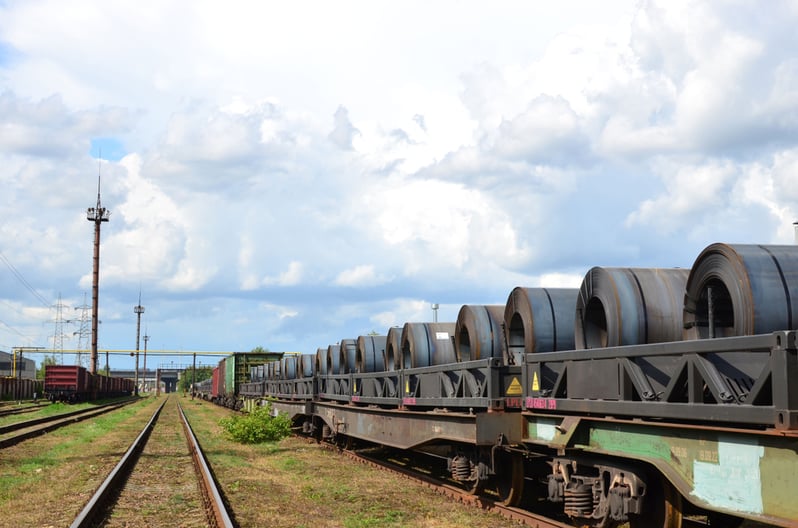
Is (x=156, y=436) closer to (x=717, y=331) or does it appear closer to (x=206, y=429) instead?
(x=206, y=429)

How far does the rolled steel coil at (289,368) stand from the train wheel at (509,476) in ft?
51.7

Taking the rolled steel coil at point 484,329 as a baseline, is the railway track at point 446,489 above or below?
below

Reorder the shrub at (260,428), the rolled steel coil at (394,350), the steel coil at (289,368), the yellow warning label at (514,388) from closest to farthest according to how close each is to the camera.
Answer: the yellow warning label at (514,388)
the rolled steel coil at (394,350)
the shrub at (260,428)
the steel coil at (289,368)

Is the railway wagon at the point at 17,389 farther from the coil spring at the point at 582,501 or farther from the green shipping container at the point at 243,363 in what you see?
the coil spring at the point at 582,501

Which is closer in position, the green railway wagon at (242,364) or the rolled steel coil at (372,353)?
the rolled steel coil at (372,353)

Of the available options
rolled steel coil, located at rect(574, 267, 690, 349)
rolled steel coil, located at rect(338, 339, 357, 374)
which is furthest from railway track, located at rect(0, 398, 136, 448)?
rolled steel coil, located at rect(574, 267, 690, 349)

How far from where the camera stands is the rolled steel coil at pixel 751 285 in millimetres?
5883

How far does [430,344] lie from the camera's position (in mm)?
13367

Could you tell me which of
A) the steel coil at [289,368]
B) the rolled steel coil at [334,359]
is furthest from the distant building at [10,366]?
the rolled steel coil at [334,359]

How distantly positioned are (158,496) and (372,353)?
5.41 meters

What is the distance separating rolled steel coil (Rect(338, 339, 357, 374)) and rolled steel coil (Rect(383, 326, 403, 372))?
289cm

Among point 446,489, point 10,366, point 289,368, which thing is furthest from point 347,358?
point 10,366

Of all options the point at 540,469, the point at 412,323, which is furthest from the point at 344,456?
the point at 540,469

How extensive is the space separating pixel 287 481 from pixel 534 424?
6212 mm
